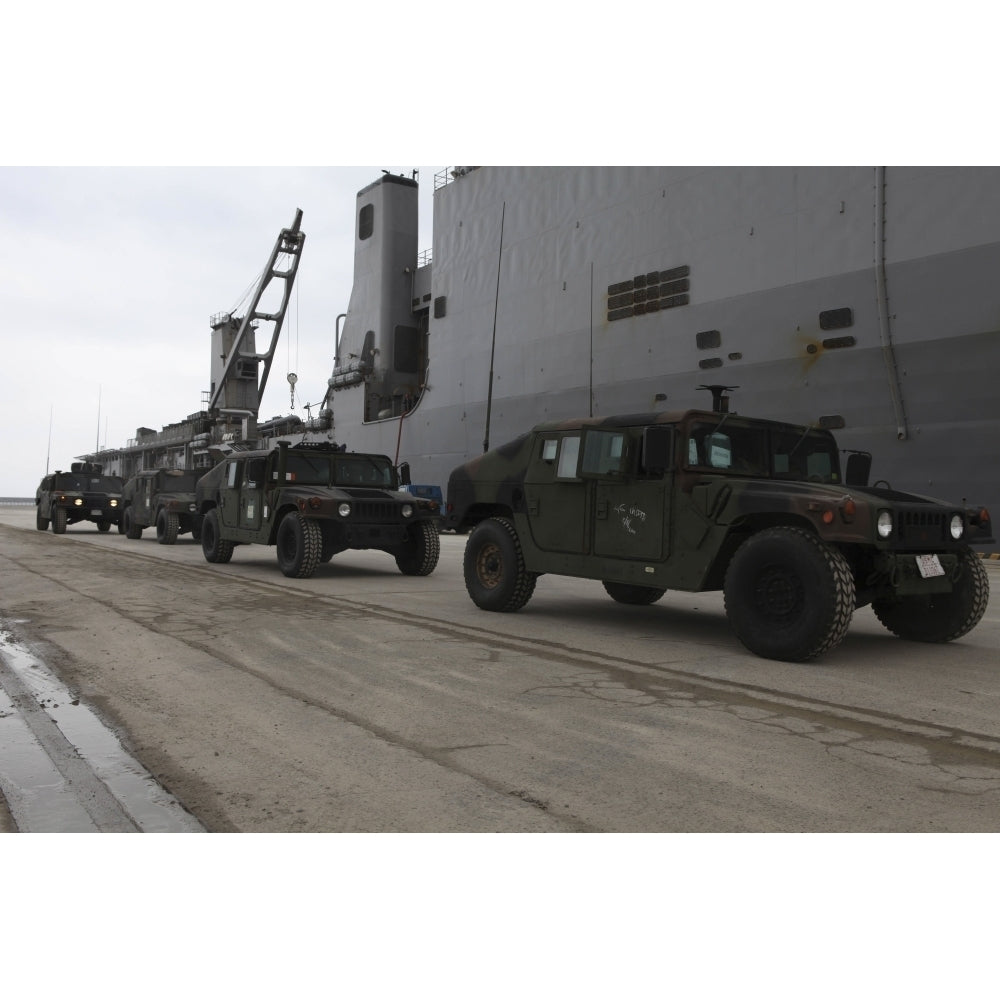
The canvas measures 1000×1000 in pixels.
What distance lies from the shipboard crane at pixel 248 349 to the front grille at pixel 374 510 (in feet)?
95.5

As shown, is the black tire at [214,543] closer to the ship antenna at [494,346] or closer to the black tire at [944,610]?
the black tire at [944,610]

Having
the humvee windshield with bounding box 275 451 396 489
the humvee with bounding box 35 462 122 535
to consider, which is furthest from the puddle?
the humvee with bounding box 35 462 122 535

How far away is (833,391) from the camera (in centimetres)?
1471

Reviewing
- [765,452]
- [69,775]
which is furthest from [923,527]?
[69,775]

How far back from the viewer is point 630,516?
6.37 m

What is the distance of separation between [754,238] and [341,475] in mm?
9007

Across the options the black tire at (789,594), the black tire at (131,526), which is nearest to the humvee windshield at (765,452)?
the black tire at (789,594)

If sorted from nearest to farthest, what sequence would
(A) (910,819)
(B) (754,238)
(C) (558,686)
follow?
(A) (910,819) < (C) (558,686) < (B) (754,238)

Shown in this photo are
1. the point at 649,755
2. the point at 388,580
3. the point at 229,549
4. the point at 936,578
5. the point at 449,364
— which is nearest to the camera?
the point at 649,755

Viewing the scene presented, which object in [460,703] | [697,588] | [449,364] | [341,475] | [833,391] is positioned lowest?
[460,703]

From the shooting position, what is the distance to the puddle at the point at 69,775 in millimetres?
2727

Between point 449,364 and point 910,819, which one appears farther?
point 449,364

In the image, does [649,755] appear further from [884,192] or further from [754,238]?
[754,238]

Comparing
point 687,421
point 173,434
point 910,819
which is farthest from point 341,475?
point 173,434
